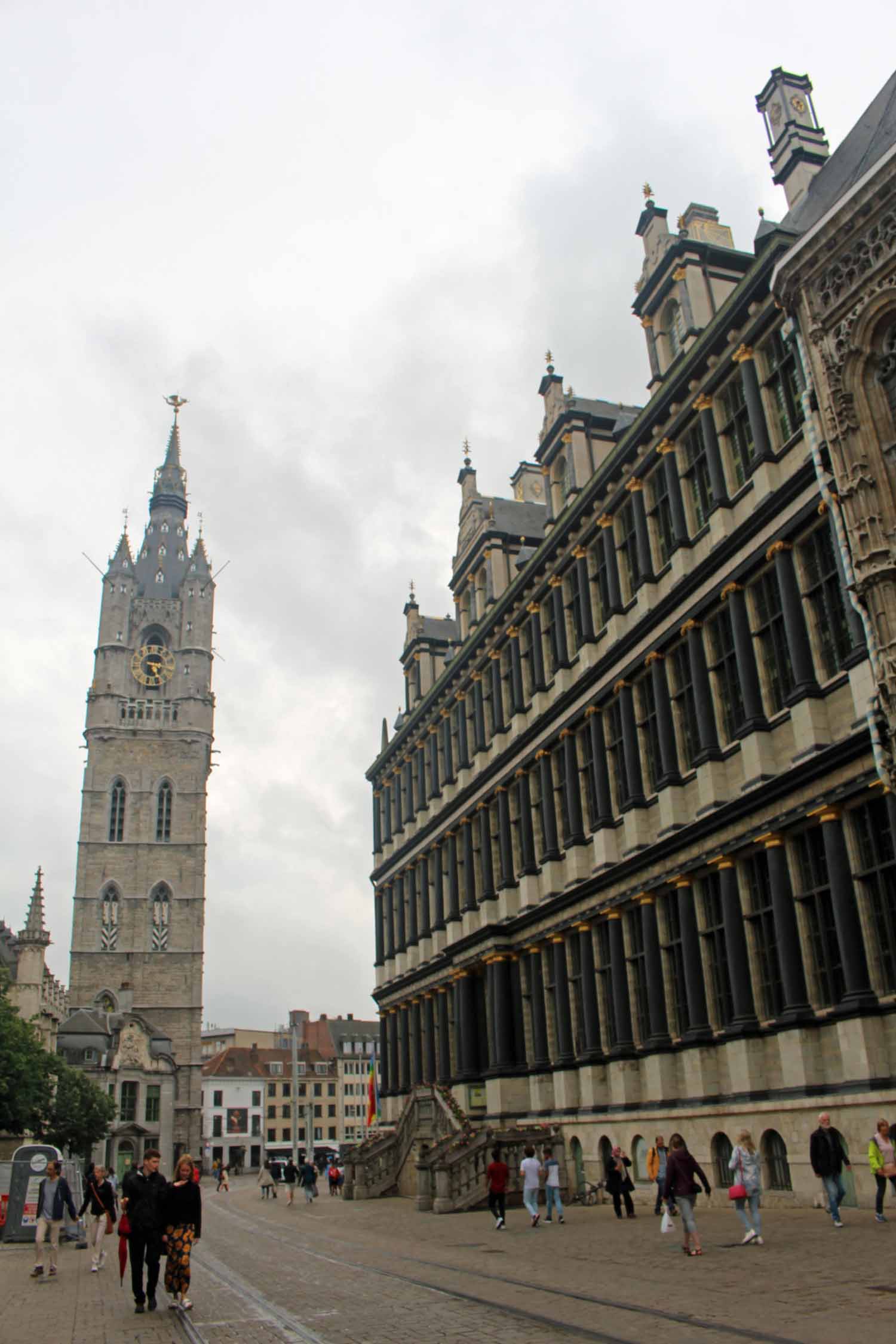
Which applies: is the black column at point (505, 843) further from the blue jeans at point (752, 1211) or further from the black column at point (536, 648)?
the blue jeans at point (752, 1211)

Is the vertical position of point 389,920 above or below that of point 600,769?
above

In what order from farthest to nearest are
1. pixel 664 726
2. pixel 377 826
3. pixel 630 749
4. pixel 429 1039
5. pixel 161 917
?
pixel 161 917, pixel 377 826, pixel 429 1039, pixel 630 749, pixel 664 726

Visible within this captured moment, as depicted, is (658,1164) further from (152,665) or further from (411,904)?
(152,665)

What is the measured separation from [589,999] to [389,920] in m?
21.8

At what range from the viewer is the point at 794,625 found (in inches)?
808

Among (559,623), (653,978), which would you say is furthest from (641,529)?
(653,978)

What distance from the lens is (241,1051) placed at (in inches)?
4675

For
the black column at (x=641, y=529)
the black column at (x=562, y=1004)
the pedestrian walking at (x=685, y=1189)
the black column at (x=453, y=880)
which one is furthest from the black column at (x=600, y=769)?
the pedestrian walking at (x=685, y=1189)

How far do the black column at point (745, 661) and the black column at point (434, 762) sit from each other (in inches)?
846

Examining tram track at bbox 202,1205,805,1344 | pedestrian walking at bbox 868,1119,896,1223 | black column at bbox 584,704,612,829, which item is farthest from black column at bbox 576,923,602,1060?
pedestrian walking at bbox 868,1119,896,1223

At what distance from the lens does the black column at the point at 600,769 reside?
27938 millimetres

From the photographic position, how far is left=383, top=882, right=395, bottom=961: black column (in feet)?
158

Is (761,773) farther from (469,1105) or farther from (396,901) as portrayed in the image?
(396,901)

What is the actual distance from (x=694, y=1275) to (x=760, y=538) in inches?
542
